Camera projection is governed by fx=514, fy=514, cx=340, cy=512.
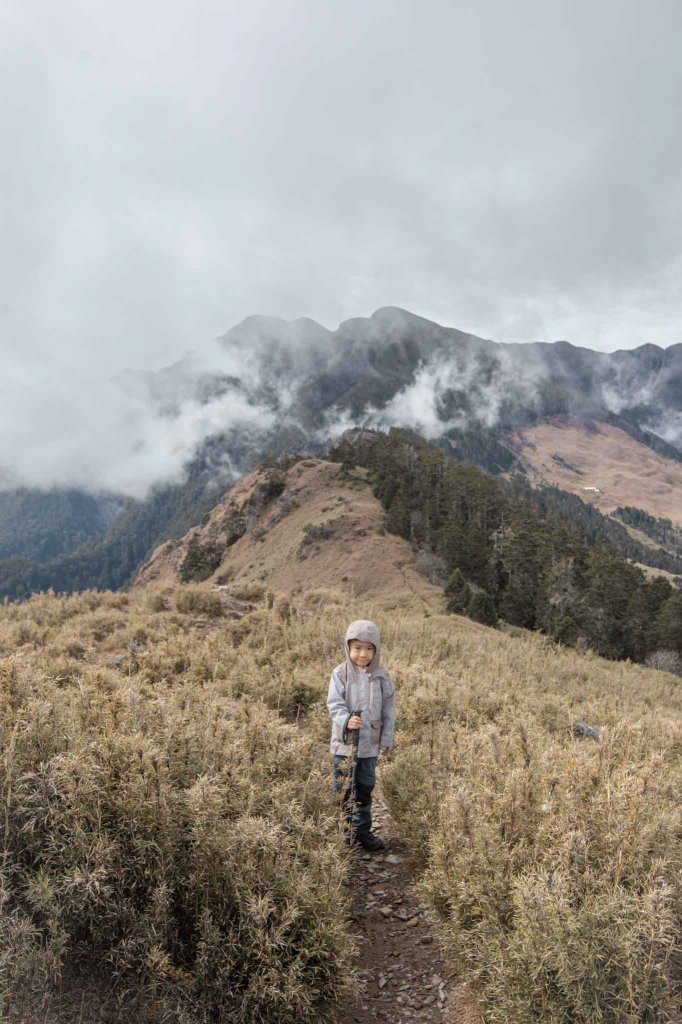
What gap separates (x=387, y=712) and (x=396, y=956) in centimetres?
201

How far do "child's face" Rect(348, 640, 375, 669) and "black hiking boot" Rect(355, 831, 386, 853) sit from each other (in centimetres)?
165

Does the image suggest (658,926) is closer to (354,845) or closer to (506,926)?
(506,926)

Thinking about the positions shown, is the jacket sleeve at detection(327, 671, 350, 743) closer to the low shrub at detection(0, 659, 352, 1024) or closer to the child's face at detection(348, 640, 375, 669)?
the child's face at detection(348, 640, 375, 669)

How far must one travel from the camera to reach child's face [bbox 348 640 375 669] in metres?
5.54

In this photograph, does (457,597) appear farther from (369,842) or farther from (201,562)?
(201,562)

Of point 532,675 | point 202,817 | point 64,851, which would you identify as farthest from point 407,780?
point 532,675

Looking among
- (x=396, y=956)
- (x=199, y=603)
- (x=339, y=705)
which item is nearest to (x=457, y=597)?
(x=199, y=603)

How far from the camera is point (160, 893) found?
296 centimetres

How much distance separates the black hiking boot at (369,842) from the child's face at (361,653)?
5.41 ft

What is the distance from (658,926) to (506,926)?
41.7 inches

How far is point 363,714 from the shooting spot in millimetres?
5371

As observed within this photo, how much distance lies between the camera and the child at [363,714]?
208 inches

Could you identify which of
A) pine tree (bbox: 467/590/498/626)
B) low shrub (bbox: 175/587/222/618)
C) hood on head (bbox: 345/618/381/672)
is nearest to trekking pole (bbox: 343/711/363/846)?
hood on head (bbox: 345/618/381/672)

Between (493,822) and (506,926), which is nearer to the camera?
(506,926)
